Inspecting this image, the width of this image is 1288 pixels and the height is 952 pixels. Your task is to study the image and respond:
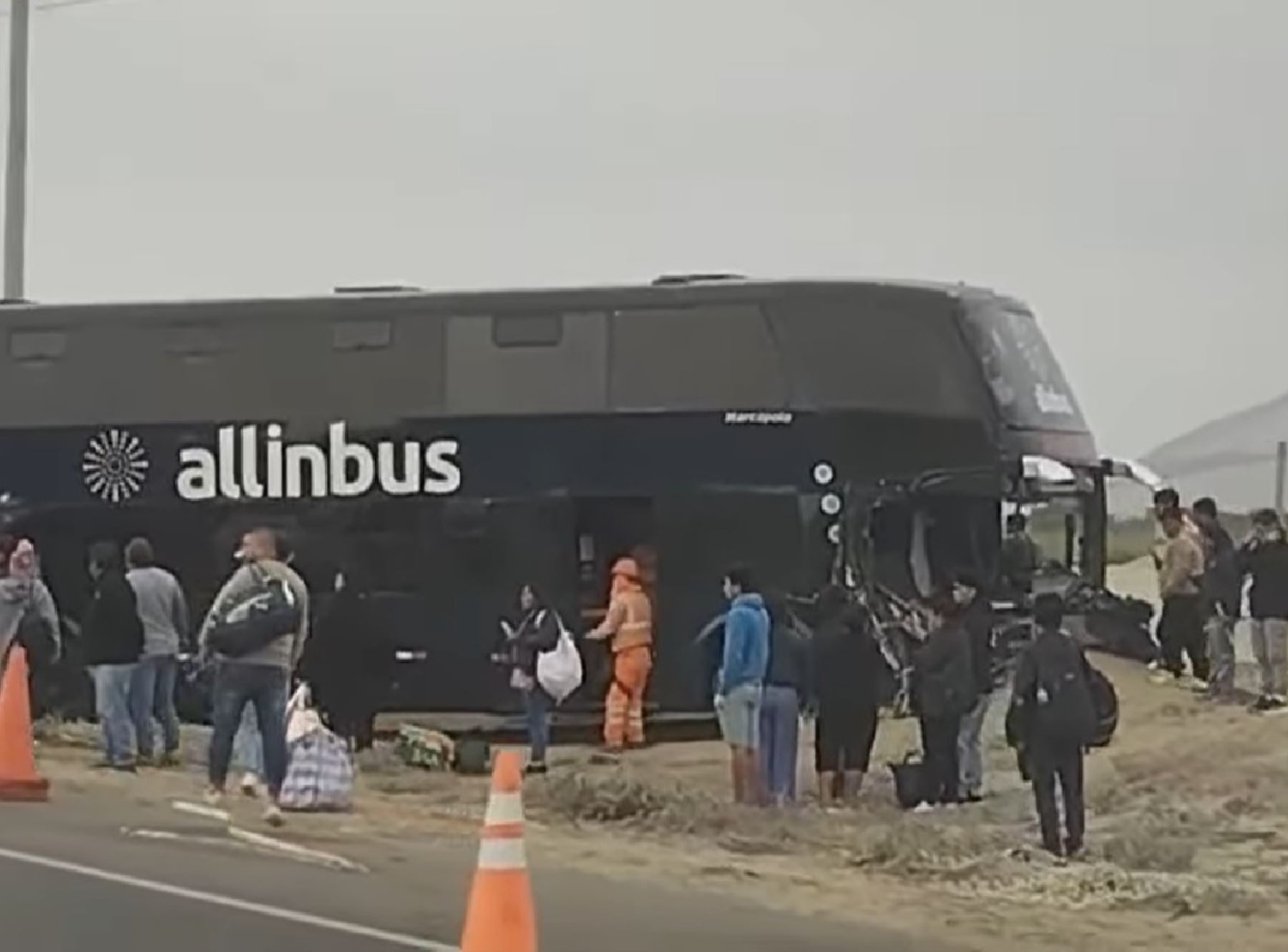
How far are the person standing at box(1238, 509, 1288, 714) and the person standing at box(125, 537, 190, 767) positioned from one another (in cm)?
907

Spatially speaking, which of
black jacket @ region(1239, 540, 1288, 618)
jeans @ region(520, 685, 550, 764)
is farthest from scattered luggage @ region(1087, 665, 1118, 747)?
black jacket @ region(1239, 540, 1288, 618)

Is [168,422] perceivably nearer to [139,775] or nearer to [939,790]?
[139,775]

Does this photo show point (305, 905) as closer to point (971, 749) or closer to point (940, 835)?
point (940, 835)

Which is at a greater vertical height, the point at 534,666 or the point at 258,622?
the point at 258,622

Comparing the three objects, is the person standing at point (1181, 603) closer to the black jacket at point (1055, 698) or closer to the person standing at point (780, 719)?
the person standing at point (780, 719)

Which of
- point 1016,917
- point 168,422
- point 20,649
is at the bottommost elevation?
point 1016,917

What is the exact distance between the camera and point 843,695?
18.4 metres

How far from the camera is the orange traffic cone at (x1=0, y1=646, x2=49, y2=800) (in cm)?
1831

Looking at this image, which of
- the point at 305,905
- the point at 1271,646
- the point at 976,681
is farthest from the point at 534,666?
the point at 305,905

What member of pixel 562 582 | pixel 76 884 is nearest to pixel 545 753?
pixel 562 582

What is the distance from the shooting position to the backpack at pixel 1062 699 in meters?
15.4

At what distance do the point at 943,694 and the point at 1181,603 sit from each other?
9.01 m

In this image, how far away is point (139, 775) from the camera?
20.4 metres

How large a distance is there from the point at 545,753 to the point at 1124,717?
5406 mm
